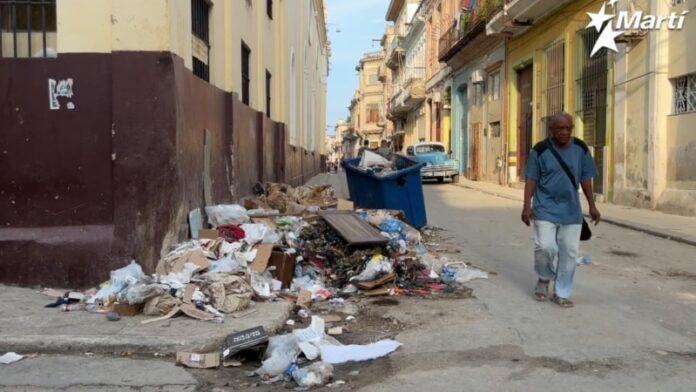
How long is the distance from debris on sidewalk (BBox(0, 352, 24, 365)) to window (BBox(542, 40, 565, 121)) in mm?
17374

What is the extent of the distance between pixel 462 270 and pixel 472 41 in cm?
2224

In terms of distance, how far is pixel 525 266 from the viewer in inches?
321

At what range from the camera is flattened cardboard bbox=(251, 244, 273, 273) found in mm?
6441

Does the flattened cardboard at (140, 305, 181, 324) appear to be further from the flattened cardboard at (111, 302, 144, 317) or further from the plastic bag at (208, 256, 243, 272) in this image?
the plastic bag at (208, 256, 243, 272)

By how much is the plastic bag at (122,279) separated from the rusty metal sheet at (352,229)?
221cm

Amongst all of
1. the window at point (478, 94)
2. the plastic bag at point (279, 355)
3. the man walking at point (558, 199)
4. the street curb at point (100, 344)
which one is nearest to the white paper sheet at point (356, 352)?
the plastic bag at point (279, 355)

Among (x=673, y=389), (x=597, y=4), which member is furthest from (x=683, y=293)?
(x=597, y=4)

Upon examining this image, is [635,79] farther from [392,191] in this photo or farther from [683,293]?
[683,293]

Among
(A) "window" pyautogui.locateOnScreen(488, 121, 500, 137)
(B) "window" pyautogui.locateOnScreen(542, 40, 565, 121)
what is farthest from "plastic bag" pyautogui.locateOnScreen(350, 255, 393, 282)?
(A) "window" pyautogui.locateOnScreen(488, 121, 500, 137)

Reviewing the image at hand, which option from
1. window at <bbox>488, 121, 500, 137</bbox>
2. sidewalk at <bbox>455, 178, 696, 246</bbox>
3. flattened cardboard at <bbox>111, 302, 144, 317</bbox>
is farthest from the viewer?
window at <bbox>488, 121, 500, 137</bbox>

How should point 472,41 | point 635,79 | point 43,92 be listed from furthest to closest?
point 472,41 < point 635,79 < point 43,92

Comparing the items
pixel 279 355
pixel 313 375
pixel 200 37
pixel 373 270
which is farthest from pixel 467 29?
A: pixel 313 375

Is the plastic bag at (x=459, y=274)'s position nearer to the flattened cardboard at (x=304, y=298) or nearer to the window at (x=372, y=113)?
the flattened cardboard at (x=304, y=298)

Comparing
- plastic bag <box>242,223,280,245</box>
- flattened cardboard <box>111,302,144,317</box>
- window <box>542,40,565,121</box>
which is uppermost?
window <box>542,40,565,121</box>
